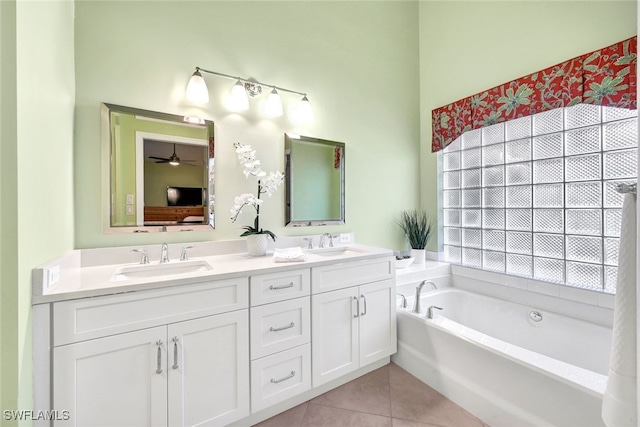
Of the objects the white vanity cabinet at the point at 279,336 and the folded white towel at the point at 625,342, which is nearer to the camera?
the folded white towel at the point at 625,342

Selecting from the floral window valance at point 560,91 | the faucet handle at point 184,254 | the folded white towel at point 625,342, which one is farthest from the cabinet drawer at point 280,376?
the floral window valance at point 560,91

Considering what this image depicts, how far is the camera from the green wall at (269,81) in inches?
56.6

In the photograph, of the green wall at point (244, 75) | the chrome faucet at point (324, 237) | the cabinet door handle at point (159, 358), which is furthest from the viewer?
the chrome faucet at point (324, 237)

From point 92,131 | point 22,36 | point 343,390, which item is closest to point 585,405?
point 343,390

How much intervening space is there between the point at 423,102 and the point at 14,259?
10.4ft

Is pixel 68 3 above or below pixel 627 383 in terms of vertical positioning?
above

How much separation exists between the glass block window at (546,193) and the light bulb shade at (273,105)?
5.91ft

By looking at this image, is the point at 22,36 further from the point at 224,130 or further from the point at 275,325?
the point at 275,325

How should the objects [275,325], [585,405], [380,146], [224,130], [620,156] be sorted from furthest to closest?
[380,146], [224,130], [620,156], [275,325], [585,405]

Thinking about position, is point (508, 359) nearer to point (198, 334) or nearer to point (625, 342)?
point (625, 342)

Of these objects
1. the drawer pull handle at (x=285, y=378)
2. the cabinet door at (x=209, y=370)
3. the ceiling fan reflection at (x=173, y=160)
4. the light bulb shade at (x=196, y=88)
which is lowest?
the drawer pull handle at (x=285, y=378)

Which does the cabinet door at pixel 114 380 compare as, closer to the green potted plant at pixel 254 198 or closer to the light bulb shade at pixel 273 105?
the green potted plant at pixel 254 198

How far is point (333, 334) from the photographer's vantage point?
5.35 feet

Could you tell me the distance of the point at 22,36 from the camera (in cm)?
85
